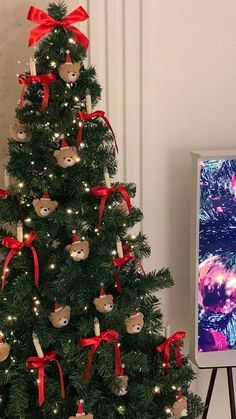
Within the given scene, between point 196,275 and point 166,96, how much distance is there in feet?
1.92

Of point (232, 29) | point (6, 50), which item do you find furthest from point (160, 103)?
point (6, 50)

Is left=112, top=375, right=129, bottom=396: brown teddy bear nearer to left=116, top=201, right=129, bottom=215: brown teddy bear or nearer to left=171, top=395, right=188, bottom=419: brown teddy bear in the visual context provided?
left=171, top=395, right=188, bottom=419: brown teddy bear

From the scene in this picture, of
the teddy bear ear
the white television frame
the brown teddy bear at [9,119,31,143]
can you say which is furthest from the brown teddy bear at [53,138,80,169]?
the white television frame

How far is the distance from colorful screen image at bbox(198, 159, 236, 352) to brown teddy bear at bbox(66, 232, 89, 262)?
0.49 meters

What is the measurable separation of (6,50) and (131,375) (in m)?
0.98

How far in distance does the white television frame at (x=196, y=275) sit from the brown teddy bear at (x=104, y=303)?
41 centimetres

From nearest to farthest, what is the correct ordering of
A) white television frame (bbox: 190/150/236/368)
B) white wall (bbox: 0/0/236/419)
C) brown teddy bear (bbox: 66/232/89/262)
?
brown teddy bear (bbox: 66/232/89/262), white television frame (bbox: 190/150/236/368), white wall (bbox: 0/0/236/419)

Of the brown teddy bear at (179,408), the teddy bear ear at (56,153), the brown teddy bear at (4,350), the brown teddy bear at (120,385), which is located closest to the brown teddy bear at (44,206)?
the teddy bear ear at (56,153)

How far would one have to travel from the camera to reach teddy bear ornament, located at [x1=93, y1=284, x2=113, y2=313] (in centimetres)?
159

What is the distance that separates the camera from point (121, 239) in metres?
1.68

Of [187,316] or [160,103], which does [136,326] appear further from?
[160,103]

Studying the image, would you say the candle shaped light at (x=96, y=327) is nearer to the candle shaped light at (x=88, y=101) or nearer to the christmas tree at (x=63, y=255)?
the christmas tree at (x=63, y=255)

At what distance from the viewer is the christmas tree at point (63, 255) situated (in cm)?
157

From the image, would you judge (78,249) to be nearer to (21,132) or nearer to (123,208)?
(123,208)
